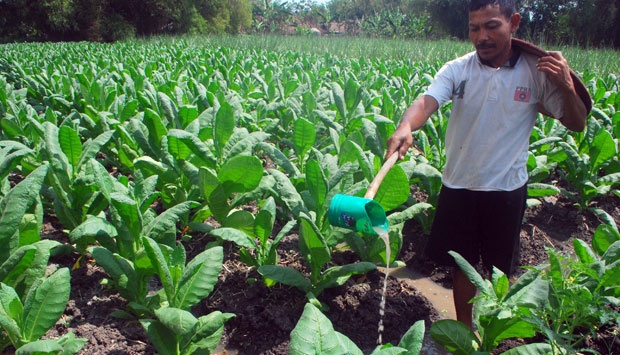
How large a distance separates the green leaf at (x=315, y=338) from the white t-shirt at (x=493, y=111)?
1.22 m

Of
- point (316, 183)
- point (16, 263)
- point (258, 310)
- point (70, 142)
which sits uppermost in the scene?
point (70, 142)

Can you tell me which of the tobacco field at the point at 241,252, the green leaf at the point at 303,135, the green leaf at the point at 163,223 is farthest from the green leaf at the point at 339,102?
the green leaf at the point at 163,223

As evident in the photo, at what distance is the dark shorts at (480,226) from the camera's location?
2.43 metres

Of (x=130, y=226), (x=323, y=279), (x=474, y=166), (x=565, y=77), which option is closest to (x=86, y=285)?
(x=130, y=226)

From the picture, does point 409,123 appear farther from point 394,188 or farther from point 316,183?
point 316,183

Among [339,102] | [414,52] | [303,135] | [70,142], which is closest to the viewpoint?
[70,142]

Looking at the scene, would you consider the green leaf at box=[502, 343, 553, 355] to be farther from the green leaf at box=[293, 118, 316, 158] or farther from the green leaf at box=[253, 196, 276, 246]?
the green leaf at box=[293, 118, 316, 158]

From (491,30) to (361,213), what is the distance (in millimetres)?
1074

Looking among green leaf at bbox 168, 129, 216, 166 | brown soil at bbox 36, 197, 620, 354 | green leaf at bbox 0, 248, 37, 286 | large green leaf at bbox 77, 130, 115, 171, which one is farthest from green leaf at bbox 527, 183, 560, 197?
green leaf at bbox 0, 248, 37, 286

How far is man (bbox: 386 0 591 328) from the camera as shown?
2.20 meters

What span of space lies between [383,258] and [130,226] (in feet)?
4.14

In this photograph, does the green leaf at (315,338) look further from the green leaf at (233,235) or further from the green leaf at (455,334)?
the green leaf at (233,235)

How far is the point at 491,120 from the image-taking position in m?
2.34

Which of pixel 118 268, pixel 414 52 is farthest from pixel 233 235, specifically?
pixel 414 52
